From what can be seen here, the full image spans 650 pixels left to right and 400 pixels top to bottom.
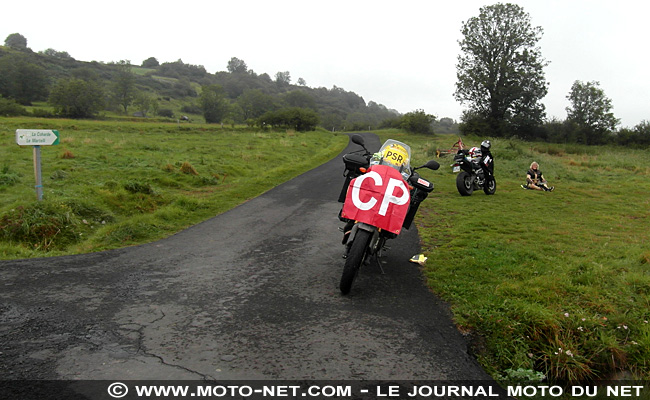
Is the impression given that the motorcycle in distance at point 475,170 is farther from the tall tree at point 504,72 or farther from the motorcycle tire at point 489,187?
the tall tree at point 504,72

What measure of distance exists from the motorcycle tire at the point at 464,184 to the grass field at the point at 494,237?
0.38 m

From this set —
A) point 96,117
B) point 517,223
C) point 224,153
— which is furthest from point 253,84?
point 517,223

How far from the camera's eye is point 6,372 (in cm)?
296

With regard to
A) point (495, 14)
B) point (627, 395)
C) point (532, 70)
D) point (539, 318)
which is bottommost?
point (627, 395)

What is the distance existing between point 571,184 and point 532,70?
41.7 meters

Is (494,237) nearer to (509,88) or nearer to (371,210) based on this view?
(371,210)

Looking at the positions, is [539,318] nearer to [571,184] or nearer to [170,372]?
[170,372]

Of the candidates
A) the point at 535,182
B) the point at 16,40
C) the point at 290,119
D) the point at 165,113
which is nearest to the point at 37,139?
the point at 535,182

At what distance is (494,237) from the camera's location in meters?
7.52

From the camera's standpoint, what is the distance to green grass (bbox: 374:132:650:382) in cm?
362
